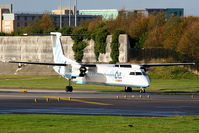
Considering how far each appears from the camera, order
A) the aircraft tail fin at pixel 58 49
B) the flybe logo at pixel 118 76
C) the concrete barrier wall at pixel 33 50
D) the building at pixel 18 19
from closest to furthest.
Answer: the flybe logo at pixel 118 76 → the aircraft tail fin at pixel 58 49 → the concrete barrier wall at pixel 33 50 → the building at pixel 18 19

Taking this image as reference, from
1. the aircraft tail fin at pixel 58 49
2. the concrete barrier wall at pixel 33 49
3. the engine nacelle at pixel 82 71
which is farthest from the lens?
the concrete barrier wall at pixel 33 49

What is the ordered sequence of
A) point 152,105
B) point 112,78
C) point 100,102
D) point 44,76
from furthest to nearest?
point 44,76
point 112,78
point 100,102
point 152,105

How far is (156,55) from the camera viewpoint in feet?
285

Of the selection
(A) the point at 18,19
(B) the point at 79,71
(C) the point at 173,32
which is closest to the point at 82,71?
(B) the point at 79,71

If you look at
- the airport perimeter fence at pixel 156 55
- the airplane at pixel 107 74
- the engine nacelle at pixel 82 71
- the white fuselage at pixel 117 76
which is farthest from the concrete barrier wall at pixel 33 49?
the white fuselage at pixel 117 76

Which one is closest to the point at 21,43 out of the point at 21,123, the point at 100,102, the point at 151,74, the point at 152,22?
the point at 152,22

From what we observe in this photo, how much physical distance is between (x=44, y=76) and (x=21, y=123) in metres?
63.3

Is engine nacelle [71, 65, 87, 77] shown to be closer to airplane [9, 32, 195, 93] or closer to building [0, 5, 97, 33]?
airplane [9, 32, 195, 93]

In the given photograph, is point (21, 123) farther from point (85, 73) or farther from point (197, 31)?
point (197, 31)

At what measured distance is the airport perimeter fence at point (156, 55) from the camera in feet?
281

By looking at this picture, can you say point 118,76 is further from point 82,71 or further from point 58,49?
point 58,49

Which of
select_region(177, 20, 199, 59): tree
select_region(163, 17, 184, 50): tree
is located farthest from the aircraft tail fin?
select_region(163, 17, 184, 50): tree

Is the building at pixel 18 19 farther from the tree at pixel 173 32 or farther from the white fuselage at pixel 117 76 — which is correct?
the white fuselage at pixel 117 76

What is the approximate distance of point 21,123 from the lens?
2684cm
